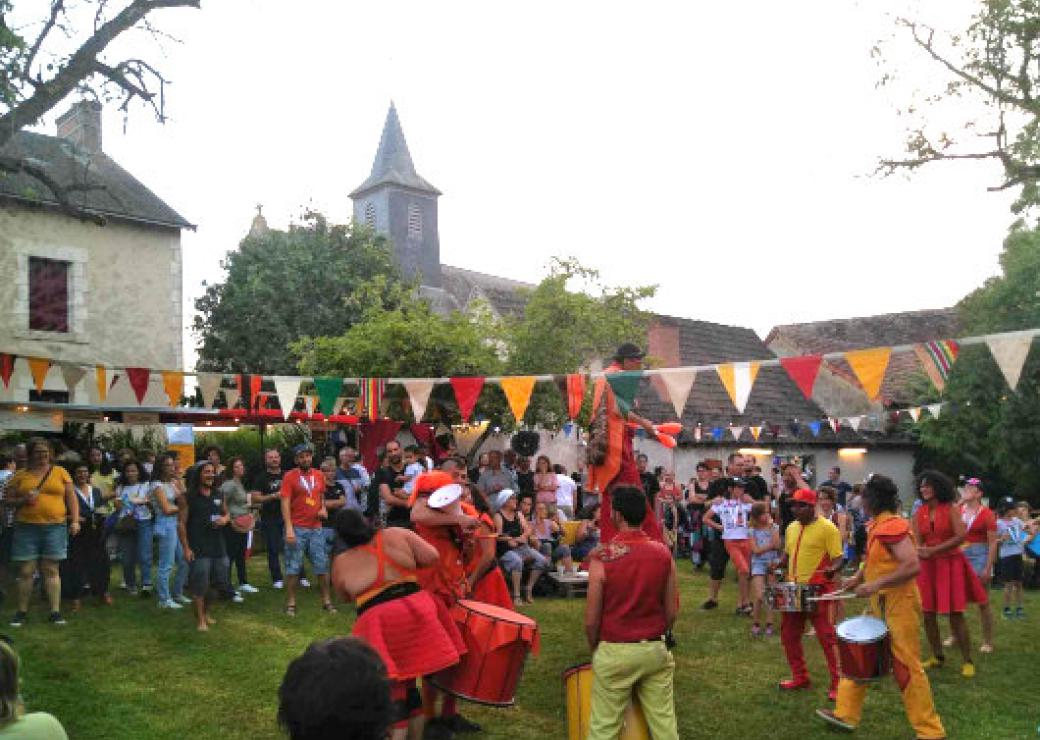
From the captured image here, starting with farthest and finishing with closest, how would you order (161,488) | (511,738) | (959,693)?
1. (161,488)
2. (959,693)
3. (511,738)

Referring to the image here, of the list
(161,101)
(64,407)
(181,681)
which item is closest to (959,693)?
(181,681)

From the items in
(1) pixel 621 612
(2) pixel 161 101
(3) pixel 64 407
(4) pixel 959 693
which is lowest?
(4) pixel 959 693

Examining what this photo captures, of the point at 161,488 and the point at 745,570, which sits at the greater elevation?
the point at 161,488

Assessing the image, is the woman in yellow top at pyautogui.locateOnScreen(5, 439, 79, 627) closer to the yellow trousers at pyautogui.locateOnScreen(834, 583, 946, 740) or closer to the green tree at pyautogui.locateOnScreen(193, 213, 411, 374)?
the yellow trousers at pyautogui.locateOnScreen(834, 583, 946, 740)

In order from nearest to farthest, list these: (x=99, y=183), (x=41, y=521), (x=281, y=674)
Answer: (x=281, y=674) → (x=41, y=521) → (x=99, y=183)

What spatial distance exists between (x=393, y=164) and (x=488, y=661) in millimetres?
49279

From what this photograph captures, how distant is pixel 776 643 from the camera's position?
962 cm

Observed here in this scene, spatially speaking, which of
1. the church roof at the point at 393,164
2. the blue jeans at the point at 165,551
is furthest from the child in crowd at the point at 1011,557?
the church roof at the point at 393,164

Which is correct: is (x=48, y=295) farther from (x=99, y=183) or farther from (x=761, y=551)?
(x=761, y=551)

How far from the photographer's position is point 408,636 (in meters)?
5.32

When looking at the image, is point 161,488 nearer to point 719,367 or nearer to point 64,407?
point 719,367

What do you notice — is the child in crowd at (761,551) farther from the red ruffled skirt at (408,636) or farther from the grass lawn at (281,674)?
the red ruffled skirt at (408,636)

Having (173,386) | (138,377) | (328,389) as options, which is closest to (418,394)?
(328,389)

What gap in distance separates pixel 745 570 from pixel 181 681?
6306 millimetres
